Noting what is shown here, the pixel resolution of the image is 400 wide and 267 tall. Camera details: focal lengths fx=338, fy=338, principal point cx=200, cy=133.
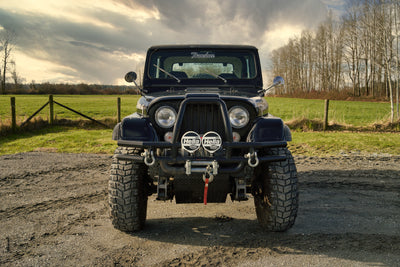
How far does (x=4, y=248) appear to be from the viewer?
10.8 ft

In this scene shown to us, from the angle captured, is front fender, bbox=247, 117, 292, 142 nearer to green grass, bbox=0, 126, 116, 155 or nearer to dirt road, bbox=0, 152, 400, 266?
A: dirt road, bbox=0, 152, 400, 266

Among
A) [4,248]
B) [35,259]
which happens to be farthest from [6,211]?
[35,259]

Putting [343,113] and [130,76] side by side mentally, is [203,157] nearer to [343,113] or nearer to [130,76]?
[130,76]

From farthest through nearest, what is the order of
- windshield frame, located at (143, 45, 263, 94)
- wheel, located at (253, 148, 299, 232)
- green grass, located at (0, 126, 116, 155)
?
1. green grass, located at (0, 126, 116, 155)
2. windshield frame, located at (143, 45, 263, 94)
3. wheel, located at (253, 148, 299, 232)

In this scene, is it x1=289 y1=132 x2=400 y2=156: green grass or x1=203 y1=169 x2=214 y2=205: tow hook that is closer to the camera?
x1=203 y1=169 x2=214 y2=205: tow hook

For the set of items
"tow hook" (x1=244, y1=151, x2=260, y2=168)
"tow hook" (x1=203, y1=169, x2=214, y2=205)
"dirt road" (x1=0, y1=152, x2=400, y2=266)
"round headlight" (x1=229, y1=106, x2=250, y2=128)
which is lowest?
"dirt road" (x1=0, y1=152, x2=400, y2=266)

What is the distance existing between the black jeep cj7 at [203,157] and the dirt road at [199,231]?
0.31 m

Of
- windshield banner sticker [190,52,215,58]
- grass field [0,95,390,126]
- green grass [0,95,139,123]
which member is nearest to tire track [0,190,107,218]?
windshield banner sticker [190,52,215,58]

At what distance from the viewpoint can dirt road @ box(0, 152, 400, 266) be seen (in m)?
3.08

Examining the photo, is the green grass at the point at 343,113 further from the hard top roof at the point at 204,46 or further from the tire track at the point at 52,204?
the tire track at the point at 52,204

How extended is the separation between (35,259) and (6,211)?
1.78m

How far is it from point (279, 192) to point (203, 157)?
0.94 m

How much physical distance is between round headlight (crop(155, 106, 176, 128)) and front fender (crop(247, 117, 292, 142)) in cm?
78

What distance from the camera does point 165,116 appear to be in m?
3.37
